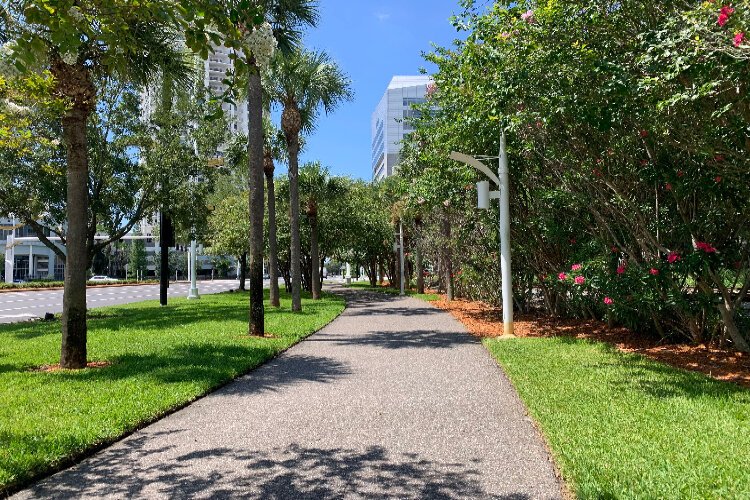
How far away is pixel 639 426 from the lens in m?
4.71

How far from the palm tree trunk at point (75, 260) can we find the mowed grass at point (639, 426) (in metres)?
6.40

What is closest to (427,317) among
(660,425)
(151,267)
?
(660,425)

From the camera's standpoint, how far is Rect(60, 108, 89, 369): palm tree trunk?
8180 mm

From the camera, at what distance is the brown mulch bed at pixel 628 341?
7508mm

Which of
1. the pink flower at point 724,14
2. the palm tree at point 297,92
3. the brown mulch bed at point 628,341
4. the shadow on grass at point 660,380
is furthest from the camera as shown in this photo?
the palm tree at point 297,92

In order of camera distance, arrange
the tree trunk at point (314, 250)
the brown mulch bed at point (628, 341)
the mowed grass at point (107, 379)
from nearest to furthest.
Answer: the mowed grass at point (107, 379) → the brown mulch bed at point (628, 341) → the tree trunk at point (314, 250)

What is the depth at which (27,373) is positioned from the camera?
780 cm

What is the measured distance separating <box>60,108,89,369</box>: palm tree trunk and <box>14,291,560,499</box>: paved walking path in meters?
2.83

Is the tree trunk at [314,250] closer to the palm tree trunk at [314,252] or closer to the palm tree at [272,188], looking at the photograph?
the palm tree trunk at [314,252]

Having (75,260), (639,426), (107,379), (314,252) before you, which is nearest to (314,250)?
(314,252)

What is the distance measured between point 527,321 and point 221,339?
25.7 ft

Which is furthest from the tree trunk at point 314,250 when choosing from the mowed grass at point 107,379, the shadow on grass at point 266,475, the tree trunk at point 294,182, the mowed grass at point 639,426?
the shadow on grass at point 266,475

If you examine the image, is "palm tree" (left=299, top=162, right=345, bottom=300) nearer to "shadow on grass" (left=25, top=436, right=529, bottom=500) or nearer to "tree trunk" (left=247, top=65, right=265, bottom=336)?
"tree trunk" (left=247, top=65, right=265, bottom=336)

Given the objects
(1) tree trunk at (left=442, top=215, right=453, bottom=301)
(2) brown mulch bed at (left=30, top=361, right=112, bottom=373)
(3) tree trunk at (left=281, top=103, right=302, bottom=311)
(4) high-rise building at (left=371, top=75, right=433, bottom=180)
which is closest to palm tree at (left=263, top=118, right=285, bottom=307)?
(3) tree trunk at (left=281, top=103, right=302, bottom=311)
